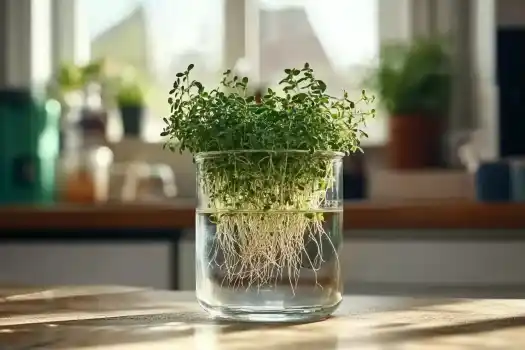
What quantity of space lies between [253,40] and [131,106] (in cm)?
43

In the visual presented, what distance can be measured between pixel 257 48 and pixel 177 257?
0.98 meters

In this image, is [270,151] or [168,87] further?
[168,87]

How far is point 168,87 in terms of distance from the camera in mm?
2557

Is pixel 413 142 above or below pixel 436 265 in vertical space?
above

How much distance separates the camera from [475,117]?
2357 mm

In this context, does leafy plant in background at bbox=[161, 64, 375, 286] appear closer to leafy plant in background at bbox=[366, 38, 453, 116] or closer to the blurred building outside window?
leafy plant in background at bbox=[366, 38, 453, 116]

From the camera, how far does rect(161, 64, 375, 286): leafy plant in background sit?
81 cm

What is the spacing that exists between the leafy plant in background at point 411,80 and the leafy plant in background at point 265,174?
1.42 metres

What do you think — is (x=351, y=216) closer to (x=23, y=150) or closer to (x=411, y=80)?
(x=411, y=80)

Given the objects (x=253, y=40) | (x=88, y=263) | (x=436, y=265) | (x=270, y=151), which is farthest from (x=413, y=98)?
(x=270, y=151)

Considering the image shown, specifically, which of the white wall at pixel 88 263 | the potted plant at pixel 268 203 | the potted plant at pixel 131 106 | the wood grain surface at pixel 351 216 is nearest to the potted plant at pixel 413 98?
the wood grain surface at pixel 351 216

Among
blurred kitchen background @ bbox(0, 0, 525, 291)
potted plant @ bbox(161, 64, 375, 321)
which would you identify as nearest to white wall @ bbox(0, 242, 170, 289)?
blurred kitchen background @ bbox(0, 0, 525, 291)

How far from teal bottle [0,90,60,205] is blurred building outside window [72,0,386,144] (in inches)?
16.6

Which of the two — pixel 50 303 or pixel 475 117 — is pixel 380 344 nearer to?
pixel 50 303
